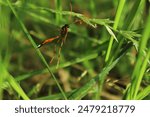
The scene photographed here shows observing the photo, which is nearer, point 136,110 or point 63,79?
point 136,110

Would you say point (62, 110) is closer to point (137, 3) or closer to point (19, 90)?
point (19, 90)

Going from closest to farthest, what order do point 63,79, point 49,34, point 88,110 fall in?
point 88,110, point 63,79, point 49,34

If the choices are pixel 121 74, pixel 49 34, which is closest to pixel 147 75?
pixel 121 74

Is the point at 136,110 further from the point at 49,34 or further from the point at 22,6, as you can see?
the point at 49,34

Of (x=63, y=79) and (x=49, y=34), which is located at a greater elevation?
(x=49, y=34)

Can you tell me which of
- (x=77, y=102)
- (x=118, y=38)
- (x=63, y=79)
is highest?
(x=118, y=38)

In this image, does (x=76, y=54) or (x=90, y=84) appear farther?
(x=76, y=54)

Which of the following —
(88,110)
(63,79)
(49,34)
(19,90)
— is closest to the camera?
(19,90)
